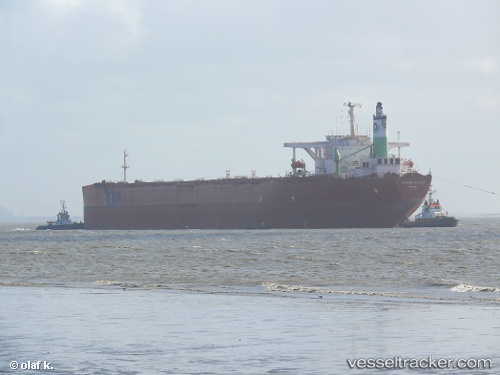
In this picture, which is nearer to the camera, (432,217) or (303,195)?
(303,195)

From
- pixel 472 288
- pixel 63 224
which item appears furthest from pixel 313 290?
pixel 63 224

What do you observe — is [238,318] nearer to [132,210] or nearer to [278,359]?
[278,359]

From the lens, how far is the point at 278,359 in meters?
13.9

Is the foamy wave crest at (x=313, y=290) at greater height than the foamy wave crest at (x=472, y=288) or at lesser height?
greater

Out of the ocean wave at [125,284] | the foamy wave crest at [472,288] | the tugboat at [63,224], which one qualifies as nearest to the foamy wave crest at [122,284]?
the ocean wave at [125,284]

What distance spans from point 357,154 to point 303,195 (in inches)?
409

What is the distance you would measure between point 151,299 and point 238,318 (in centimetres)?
461

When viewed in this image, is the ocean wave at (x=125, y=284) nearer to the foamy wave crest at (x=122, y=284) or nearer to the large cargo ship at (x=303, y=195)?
the foamy wave crest at (x=122, y=284)

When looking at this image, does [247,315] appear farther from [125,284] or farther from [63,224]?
[63,224]

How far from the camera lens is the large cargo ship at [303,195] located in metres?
78.0

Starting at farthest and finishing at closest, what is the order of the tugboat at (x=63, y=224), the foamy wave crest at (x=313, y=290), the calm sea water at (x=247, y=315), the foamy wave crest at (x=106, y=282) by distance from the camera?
1. the tugboat at (x=63, y=224)
2. the foamy wave crest at (x=106, y=282)
3. the foamy wave crest at (x=313, y=290)
4. the calm sea water at (x=247, y=315)

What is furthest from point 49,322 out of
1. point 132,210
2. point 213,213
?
point 132,210

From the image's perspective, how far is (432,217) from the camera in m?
88.2

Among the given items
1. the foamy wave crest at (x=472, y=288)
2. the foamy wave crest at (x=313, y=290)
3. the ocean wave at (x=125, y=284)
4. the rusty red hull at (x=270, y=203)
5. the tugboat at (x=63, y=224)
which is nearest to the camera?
the foamy wave crest at (x=313, y=290)
